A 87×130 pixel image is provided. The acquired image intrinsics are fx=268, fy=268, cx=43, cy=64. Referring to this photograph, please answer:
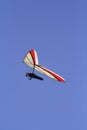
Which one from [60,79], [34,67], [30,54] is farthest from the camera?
[30,54]

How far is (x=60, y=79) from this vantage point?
12555mm

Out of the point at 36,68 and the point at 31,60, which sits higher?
the point at 31,60

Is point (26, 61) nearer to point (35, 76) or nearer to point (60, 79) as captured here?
point (35, 76)

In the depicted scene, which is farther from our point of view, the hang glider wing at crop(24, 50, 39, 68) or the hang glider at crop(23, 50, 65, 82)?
the hang glider wing at crop(24, 50, 39, 68)

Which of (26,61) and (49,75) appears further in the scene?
(26,61)

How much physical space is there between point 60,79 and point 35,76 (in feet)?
4.12

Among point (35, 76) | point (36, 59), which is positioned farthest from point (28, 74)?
point (36, 59)

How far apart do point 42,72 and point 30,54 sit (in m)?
1.93

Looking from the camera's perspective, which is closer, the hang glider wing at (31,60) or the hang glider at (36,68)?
the hang glider at (36,68)

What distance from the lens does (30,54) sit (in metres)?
14.9

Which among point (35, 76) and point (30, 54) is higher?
point (30, 54)

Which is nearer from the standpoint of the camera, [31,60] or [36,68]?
[36,68]

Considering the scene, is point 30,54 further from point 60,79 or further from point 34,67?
point 60,79

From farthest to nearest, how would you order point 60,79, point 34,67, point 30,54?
point 30,54
point 34,67
point 60,79
